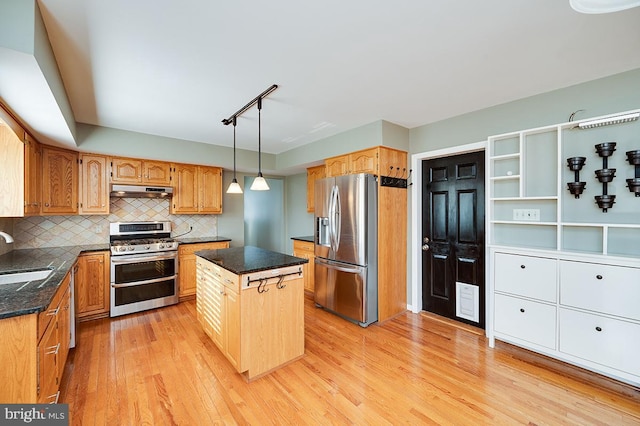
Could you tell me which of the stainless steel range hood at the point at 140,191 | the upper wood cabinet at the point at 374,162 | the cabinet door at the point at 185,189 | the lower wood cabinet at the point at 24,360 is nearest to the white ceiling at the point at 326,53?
the upper wood cabinet at the point at 374,162

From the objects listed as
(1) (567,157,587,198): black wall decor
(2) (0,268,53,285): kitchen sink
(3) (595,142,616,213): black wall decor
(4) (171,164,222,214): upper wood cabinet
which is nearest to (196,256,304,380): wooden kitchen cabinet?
(2) (0,268,53,285): kitchen sink

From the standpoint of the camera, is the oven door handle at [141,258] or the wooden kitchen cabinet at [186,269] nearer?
the oven door handle at [141,258]

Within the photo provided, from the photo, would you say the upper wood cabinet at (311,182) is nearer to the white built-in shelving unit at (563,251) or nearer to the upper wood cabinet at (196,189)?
the upper wood cabinet at (196,189)

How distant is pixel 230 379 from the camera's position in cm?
222

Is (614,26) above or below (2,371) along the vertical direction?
above

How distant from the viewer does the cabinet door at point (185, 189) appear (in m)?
4.26

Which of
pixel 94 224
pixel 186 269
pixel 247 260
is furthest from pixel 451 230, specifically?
pixel 94 224

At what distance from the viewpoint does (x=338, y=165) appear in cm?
384

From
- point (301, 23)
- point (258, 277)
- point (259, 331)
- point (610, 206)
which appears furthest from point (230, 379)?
point (610, 206)

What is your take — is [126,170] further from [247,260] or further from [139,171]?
[247,260]

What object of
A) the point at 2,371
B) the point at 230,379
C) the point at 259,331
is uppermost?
the point at 2,371

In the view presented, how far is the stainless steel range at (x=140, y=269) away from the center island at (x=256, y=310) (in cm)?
158

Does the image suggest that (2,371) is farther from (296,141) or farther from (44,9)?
(296,141)

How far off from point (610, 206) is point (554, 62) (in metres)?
1.30
